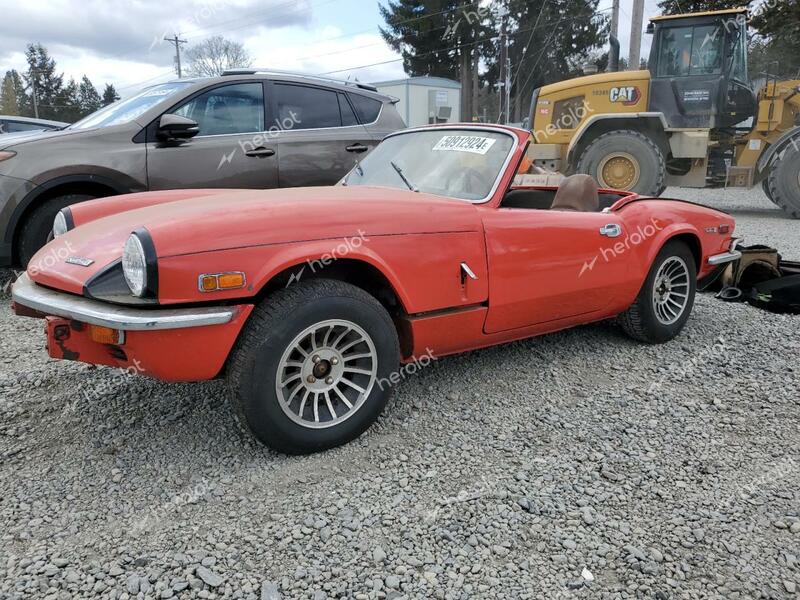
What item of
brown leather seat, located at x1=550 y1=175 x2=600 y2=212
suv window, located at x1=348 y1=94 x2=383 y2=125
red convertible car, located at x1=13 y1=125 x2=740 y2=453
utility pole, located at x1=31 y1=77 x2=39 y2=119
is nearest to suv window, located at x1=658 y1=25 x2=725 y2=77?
suv window, located at x1=348 y1=94 x2=383 y2=125

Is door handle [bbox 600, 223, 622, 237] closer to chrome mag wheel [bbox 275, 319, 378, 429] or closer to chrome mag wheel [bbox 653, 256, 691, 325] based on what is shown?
chrome mag wheel [bbox 653, 256, 691, 325]

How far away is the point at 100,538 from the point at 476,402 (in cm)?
185

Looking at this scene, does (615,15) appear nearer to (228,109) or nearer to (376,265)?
(228,109)

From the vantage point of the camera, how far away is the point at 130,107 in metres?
5.30

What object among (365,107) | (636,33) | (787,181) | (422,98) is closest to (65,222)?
(365,107)

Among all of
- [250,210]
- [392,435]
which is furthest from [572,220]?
[250,210]

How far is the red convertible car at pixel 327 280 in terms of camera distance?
2.32 meters

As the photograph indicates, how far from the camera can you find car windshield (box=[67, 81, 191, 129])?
5.13m

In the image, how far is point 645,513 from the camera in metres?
2.29

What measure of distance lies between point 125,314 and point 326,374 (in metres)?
0.85

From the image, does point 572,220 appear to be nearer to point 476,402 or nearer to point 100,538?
point 476,402

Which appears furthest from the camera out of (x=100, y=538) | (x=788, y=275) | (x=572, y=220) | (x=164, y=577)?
(x=788, y=275)

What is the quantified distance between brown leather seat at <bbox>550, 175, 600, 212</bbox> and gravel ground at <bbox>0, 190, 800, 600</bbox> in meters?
1.08

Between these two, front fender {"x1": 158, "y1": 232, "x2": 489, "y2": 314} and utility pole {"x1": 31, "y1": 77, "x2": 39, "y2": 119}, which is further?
utility pole {"x1": 31, "y1": 77, "x2": 39, "y2": 119}
